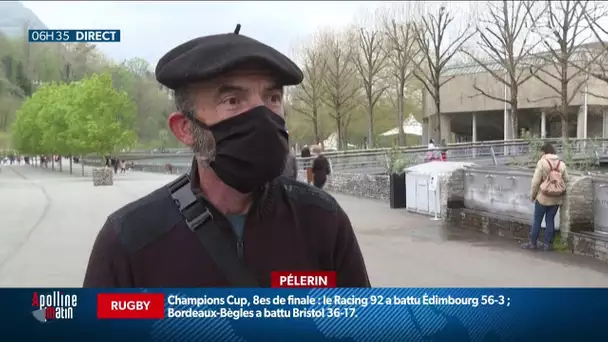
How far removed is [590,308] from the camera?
2.19m

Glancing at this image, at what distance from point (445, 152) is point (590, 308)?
830 centimetres

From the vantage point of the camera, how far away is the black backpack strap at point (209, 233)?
152 cm

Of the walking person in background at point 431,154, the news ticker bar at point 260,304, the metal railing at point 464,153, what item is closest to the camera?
the news ticker bar at point 260,304

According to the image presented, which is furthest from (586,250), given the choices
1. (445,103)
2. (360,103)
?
(445,103)

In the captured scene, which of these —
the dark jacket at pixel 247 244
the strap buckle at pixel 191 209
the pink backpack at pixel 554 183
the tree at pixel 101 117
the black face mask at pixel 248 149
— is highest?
the tree at pixel 101 117

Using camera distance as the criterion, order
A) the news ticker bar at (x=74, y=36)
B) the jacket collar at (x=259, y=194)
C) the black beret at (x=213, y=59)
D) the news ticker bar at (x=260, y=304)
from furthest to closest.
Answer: the news ticker bar at (x=74, y=36) < the news ticker bar at (x=260, y=304) < the jacket collar at (x=259, y=194) < the black beret at (x=213, y=59)

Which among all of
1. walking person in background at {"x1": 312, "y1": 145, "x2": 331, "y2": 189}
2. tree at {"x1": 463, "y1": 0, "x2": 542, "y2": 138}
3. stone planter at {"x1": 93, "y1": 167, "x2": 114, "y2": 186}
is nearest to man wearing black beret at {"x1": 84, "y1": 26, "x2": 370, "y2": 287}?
stone planter at {"x1": 93, "y1": 167, "x2": 114, "y2": 186}

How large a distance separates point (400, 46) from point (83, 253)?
7.68 ft

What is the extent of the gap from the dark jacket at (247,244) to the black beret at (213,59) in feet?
0.78

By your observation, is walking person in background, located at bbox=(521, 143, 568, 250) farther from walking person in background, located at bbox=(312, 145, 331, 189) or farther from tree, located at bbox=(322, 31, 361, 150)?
walking person in background, located at bbox=(312, 145, 331, 189)

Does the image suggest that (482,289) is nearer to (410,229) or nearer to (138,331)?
(138,331)

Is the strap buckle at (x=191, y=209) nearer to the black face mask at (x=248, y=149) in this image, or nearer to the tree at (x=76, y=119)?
the black face mask at (x=248, y=149)
